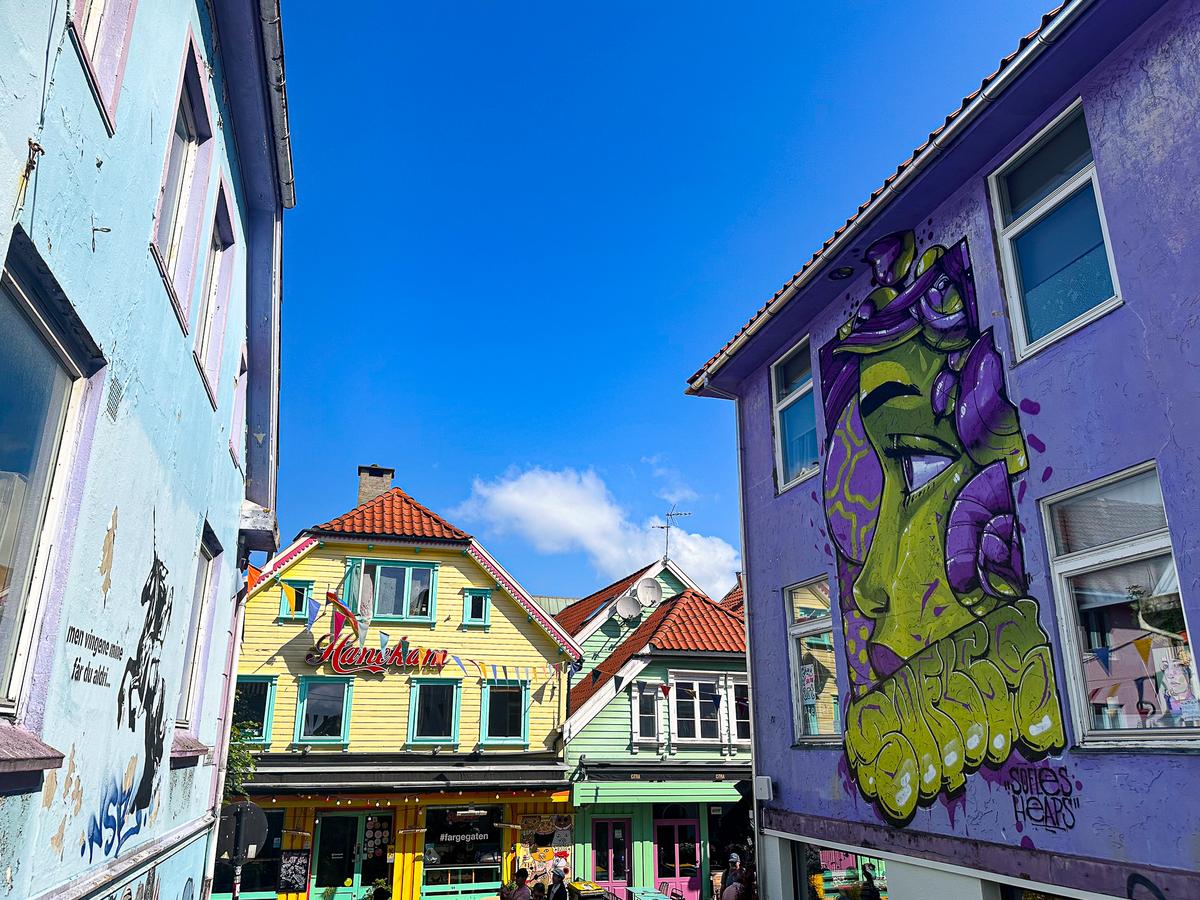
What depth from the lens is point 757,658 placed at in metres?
10.4

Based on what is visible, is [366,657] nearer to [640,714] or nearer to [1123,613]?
[640,714]

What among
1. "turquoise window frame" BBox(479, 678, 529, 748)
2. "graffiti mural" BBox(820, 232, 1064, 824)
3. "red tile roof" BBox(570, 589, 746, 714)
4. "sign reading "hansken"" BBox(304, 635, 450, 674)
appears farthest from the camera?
"red tile roof" BBox(570, 589, 746, 714)

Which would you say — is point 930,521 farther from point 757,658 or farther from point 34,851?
point 34,851

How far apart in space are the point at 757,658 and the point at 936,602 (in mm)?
3467

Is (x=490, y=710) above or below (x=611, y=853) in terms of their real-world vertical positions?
above

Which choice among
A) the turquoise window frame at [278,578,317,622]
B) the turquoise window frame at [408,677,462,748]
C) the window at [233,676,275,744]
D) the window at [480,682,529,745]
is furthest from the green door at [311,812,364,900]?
the turquoise window frame at [278,578,317,622]

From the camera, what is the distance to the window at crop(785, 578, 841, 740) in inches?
351

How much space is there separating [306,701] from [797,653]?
43.7 feet

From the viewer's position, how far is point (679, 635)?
21953 millimetres

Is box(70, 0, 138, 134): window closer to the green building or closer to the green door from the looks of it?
the green door

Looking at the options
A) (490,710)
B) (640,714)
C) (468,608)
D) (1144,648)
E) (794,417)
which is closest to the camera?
(1144,648)

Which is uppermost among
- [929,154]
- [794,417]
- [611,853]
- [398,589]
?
[929,154]

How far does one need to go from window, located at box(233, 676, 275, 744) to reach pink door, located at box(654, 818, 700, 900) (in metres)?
9.33

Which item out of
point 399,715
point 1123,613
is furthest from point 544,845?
point 1123,613
